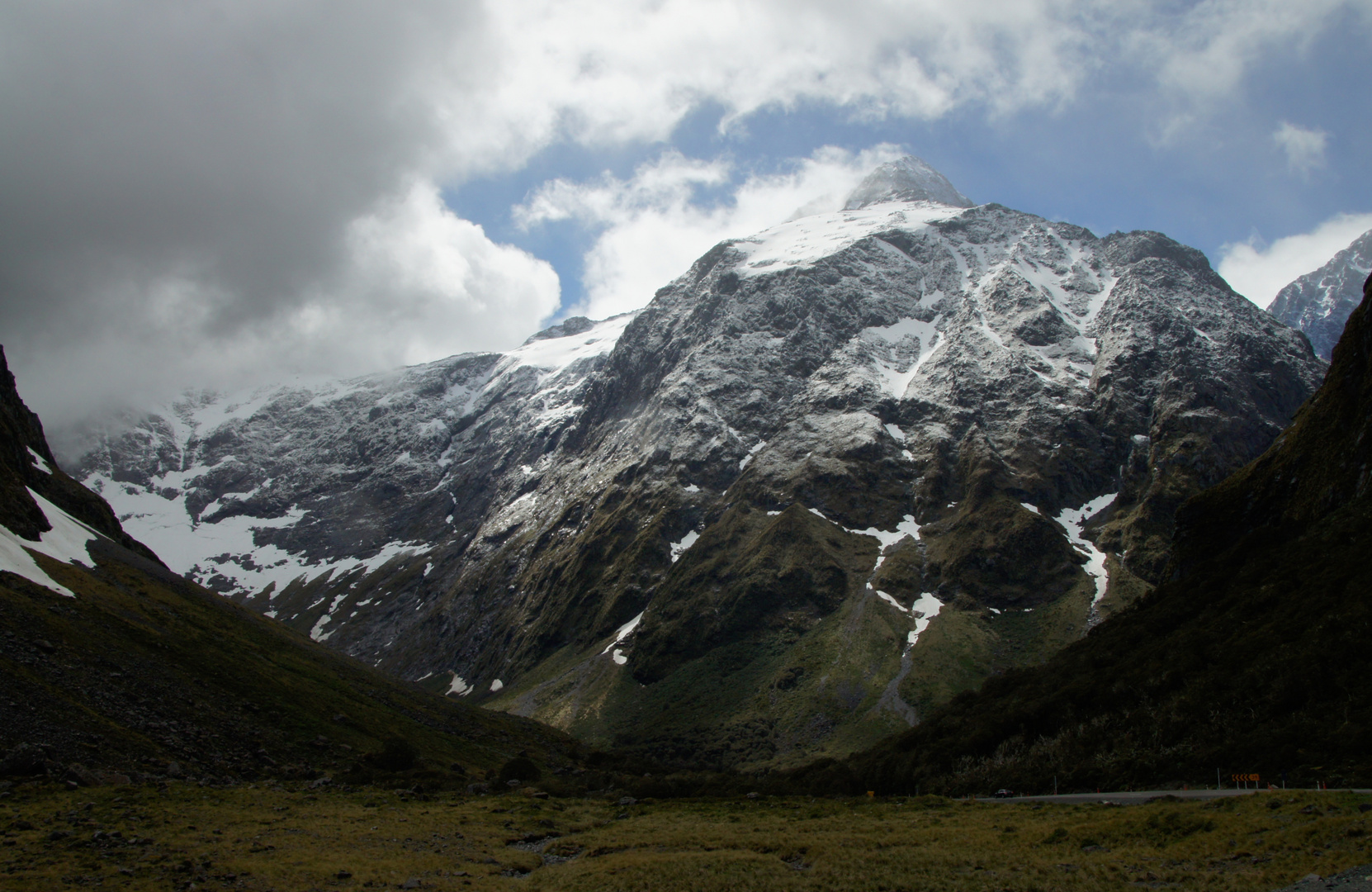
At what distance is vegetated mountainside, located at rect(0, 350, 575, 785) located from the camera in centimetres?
4453

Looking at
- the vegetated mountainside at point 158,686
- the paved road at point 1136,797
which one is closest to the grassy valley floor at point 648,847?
the paved road at point 1136,797

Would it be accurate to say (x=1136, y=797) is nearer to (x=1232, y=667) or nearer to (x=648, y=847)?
(x=648, y=847)

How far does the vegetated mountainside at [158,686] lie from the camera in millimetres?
44531

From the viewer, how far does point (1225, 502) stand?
375ft

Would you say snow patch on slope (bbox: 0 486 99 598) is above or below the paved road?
above

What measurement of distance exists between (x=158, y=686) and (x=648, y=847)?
44.4 meters

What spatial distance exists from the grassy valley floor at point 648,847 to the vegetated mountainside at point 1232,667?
2564cm

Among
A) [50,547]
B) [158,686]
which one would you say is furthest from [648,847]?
[50,547]

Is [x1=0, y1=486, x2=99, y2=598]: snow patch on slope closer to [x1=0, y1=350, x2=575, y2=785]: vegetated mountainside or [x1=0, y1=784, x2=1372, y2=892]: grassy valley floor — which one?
[x1=0, y1=350, x2=575, y2=785]: vegetated mountainside

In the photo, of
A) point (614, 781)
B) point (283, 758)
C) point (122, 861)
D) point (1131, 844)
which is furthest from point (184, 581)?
point (1131, 844)

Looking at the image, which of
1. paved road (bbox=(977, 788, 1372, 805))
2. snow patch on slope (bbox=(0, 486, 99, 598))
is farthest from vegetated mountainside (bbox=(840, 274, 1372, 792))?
snow patch on slope (bbox=(0, 486, 99, 598))

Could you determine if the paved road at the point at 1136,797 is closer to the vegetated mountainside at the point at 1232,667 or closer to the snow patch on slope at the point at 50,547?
the vegetated mountainside at the point at 1232,667

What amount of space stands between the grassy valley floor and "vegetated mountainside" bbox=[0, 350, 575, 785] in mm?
7464

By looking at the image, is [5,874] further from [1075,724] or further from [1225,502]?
[1225,502]
